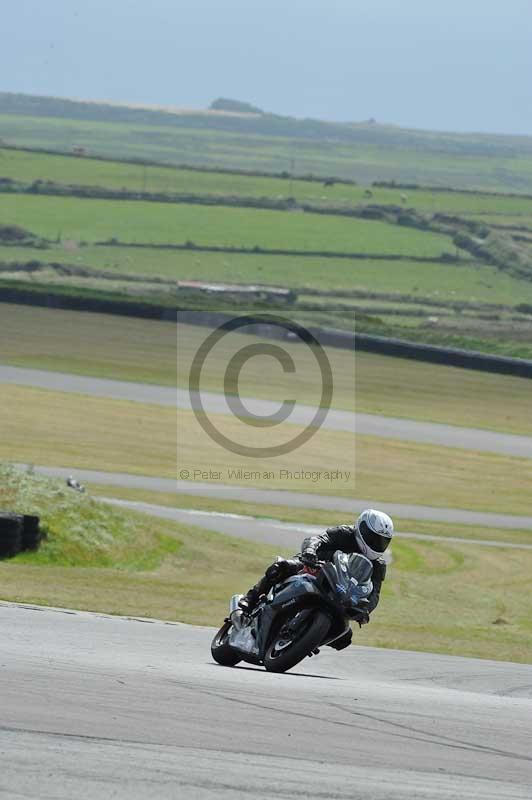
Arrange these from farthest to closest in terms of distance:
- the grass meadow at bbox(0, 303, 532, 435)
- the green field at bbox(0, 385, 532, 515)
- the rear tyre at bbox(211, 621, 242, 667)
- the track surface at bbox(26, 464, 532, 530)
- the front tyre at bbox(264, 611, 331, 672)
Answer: the grass meadow at bbox(0, 303, 532, 435)
the green field at bbox(0, 385, 532, 515)
the track surface at bbox(26, 464, 532, 530)
the rear tyre at bbox(211, 621, 242, 667)
the front tyre at bbox(264, 611, 331, 672)

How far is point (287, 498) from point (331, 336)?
923 inches

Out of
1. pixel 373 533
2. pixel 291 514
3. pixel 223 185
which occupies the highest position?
pixel 223 185

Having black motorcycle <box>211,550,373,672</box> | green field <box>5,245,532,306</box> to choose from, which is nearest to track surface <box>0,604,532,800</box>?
black motorcycle <box>211,550,373,672</box>

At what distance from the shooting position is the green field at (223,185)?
142 metres

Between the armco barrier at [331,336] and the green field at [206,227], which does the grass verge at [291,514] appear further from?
the green field at [206,227]

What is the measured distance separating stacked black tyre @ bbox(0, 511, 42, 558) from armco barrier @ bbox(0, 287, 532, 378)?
35.2 metres

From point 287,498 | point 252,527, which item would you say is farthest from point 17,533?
point 287,498

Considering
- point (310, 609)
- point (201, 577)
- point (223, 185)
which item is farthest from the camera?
point (223, 185)

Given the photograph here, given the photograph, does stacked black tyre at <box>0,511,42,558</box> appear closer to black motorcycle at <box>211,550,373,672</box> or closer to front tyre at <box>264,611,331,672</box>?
black motorcycle at <box>211,550,373,672</box>

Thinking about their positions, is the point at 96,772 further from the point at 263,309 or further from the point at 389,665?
the point at 263,309

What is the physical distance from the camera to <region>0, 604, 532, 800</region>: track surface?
22.4 ft

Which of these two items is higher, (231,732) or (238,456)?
(238,456)

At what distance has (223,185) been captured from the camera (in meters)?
153

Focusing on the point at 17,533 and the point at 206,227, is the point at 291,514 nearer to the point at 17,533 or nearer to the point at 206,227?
the point at 17,533
